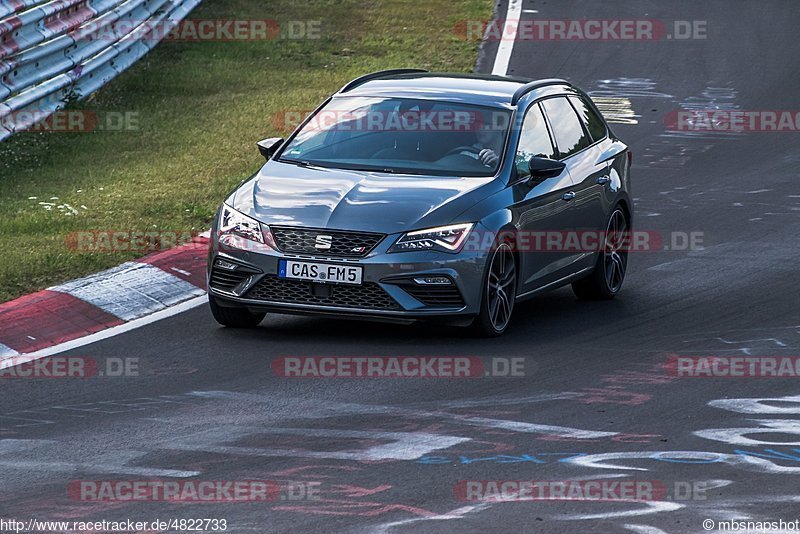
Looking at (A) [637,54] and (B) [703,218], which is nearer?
(B) [703,218]

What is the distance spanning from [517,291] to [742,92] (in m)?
10.8

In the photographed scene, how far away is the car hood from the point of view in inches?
402

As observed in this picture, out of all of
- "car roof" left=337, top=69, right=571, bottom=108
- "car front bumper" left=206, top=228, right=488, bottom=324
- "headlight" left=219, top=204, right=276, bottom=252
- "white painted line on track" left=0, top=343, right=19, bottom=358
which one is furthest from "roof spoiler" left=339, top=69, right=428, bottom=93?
"white painted line on track" left=0, top=343, right=19, bottom=358

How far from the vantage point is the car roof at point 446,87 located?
38.1ft

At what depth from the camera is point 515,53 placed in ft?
74.1

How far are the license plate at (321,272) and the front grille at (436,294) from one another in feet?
1.04

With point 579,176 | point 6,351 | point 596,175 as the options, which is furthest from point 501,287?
point 6,351

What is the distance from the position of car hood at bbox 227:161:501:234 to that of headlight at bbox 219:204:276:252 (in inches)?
2.1

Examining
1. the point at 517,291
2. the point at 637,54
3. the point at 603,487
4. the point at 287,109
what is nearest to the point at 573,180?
the point at 517,291

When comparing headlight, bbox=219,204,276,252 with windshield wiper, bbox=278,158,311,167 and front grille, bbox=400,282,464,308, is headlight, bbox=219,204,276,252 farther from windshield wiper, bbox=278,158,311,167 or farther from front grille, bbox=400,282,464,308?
front grille, bbox=400,282,464,308

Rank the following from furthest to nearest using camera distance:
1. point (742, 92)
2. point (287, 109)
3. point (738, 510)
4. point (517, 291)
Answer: point (742, 92), point (287, 109), point (517, 291), point (738, 510)

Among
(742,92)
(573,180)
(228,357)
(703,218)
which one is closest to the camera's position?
(228,357)

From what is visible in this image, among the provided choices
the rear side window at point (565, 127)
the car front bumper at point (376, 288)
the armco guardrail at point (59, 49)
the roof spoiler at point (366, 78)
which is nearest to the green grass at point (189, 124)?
the armco guardrail at point (59, 49)

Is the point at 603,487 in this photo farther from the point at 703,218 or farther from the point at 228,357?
the point at 703,218
